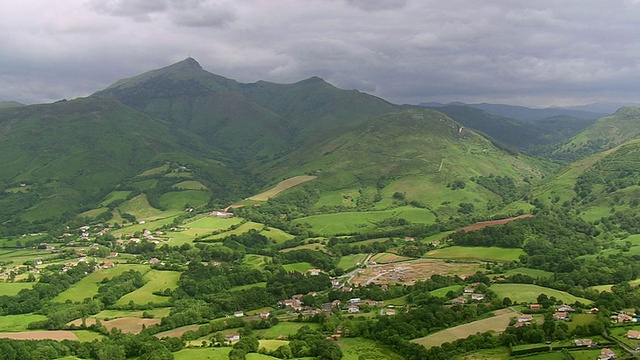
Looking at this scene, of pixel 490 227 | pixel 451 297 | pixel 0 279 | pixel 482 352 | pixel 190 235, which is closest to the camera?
pixel 482 352

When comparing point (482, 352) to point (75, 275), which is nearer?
point (482, 352)

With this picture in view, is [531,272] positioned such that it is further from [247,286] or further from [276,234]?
[276,234]

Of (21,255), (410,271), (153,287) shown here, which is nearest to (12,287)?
(153,287)

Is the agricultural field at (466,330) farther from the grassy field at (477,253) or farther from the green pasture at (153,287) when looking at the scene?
the green pasture at (153,287)

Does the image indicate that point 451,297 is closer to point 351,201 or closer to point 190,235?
point 190,235

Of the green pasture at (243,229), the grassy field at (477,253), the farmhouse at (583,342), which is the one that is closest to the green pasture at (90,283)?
the green pasture at (243,229)

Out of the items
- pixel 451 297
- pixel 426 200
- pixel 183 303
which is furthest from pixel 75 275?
pixel 426 200
